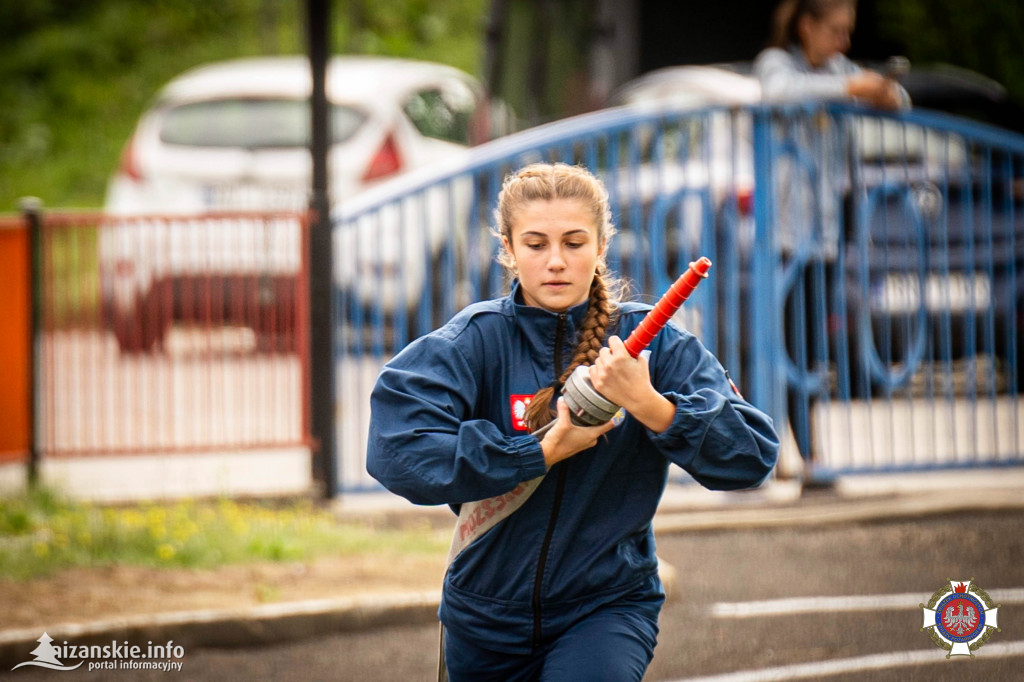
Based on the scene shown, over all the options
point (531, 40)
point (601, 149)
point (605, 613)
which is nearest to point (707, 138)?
point (601, 149)

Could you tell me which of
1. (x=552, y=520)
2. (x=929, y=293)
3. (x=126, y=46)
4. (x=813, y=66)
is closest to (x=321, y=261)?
(x=813, y=66)

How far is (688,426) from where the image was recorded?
288 cm

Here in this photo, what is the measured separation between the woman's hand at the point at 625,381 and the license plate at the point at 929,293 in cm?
485

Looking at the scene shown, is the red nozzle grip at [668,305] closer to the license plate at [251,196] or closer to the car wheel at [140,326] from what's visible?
the car wheel at [140,326]

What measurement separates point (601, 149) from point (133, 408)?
2.86 meters

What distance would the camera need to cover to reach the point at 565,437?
286cm

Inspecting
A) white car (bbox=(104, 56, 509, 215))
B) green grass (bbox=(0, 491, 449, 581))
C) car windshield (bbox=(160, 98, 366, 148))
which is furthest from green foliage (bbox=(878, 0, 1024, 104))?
green grass (bbox=(0, 491, 449, 581))

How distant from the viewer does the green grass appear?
5.95 metres

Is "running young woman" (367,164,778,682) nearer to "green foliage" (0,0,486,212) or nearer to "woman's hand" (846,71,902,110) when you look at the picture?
"woman's hand" (846,71,902,110)

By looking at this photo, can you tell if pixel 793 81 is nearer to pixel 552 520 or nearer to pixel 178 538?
pixel 178 538

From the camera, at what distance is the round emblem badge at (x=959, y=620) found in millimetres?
4625

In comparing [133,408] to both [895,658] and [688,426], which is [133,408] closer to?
[895,658]

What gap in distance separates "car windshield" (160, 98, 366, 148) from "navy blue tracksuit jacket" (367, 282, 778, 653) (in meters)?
8.21

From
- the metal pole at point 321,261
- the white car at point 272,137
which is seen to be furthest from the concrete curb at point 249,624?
the white car at point 272,137
